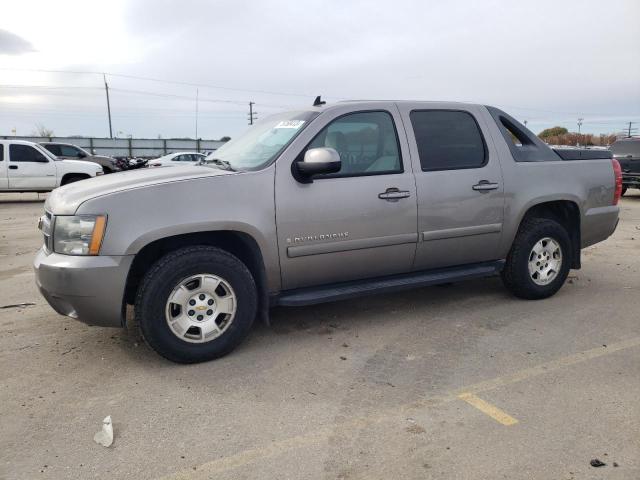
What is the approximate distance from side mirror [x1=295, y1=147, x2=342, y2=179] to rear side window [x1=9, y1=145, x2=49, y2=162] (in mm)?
13932

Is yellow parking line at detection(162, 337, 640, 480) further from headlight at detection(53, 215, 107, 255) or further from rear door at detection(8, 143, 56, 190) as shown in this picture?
rear door at detection(8, 143, 56, 190)

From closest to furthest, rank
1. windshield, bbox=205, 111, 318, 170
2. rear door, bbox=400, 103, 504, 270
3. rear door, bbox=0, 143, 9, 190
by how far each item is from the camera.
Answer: windshield, bbox=205, 111, 318, 170
rear door, bbox=400, 103, 504, 270
rear door, bbox=0, 143, 9, 190

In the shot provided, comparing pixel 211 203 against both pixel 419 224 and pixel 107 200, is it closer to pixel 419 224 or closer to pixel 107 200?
pixel 107 200

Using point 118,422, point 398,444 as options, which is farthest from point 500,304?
point 118,422

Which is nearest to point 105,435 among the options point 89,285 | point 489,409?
point 89,285

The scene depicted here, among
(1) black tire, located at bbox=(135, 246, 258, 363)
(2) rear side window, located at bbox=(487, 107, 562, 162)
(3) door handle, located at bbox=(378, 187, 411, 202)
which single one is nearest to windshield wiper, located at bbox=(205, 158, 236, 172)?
(1) black tire, located at bbox=(135, 246, 258, 363)

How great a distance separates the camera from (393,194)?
4.22 meters

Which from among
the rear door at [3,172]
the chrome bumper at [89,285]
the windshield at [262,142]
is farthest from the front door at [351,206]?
the rear door at [3,172]

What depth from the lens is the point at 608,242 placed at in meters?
8.33

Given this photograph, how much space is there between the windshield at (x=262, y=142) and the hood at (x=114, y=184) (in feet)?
0.85

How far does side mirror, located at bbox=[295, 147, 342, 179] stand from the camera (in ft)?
12.4

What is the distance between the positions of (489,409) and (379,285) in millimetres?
1454

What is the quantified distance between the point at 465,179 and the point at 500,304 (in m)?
1.33

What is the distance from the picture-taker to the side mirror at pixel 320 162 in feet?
12.4
